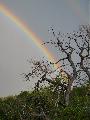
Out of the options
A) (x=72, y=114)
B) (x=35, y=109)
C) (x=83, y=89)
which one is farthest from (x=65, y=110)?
(x=83, y=89)

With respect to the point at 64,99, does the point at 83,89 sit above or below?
above

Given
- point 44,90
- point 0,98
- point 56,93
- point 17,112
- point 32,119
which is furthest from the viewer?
point 0,98

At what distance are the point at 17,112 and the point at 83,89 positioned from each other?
344 inches

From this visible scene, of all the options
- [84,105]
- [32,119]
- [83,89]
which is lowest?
[32,119]

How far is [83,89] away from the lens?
2789 cm

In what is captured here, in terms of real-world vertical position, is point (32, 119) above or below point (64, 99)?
below

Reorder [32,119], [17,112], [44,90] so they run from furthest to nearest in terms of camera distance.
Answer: [44,90] → [17,112] → [32,119]

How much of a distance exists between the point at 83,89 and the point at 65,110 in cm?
711

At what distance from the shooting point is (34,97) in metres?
21.2

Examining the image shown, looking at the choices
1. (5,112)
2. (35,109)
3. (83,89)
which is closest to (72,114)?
(35,109)

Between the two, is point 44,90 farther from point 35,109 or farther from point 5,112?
point 35,109

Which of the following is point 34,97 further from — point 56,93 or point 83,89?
point 83,89

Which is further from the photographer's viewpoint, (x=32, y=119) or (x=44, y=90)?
(x=44, y=90)

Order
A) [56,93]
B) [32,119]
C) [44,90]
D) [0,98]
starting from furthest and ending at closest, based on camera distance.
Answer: [0,98] → [44,90] → [56,93] → [32,119]
